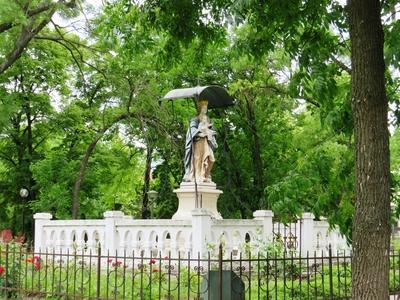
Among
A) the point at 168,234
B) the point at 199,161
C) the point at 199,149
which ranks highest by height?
the point at 199,149

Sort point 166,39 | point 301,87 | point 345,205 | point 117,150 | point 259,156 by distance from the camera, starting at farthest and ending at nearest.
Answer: point 117,150, point 259,156, point 166,39, point 301,87, point 345,205

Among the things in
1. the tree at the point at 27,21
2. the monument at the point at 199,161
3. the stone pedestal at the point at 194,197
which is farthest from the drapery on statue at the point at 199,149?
the tree at the point at 27,21

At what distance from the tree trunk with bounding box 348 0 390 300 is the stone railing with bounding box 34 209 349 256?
6840mm

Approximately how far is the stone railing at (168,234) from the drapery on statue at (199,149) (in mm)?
2031

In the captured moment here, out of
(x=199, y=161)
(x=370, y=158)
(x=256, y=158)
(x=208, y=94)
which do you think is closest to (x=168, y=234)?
(x=199, y=161)

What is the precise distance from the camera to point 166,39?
8445mm

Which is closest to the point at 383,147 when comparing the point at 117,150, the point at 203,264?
the point at 203,264

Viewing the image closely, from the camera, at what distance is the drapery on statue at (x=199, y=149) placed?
15523 mm

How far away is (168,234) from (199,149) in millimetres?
2788

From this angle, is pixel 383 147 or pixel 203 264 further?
pixel 203 264

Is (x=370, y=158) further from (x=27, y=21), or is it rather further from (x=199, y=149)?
(x=27, y=21)

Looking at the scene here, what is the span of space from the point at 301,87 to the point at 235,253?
21.0 ft

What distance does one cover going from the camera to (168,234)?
13797mm

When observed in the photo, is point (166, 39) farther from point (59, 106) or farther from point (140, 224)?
point (59, 106)
